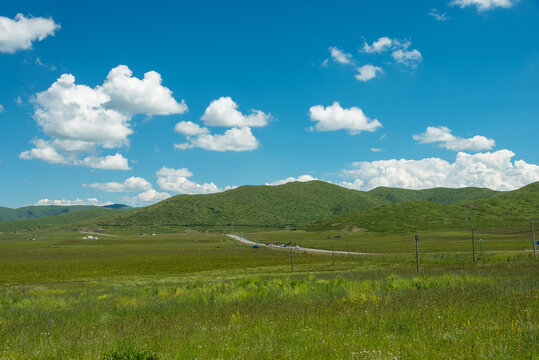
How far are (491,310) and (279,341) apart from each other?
628 cm

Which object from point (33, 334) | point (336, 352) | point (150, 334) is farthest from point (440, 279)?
point (33, 334)

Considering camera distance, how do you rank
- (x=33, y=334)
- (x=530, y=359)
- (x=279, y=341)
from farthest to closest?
(x=33, y=334)
(x=279, y=341)
(x=530, y=359)

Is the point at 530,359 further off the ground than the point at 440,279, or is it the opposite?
the point at 530,359

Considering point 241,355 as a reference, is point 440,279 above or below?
below

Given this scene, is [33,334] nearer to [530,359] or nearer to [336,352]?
[336,352]

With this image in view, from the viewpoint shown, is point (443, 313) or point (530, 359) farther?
point (443, 313)

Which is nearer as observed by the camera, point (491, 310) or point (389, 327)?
point (389, 327)

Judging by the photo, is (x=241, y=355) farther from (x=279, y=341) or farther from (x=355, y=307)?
(x=355, y=307)

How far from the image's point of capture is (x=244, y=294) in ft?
56.0

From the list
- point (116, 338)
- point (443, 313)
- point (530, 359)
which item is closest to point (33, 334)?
point (116, 338)

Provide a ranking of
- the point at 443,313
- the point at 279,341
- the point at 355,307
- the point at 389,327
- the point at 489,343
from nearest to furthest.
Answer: the point at 489,343 → the point at 279,341 → the point at 389,327 → the point at 443,313 → the point at 355,307

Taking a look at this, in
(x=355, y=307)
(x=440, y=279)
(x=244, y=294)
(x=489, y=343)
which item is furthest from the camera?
(x=440, y=279)

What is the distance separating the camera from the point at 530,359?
6215 mm

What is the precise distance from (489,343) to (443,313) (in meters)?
2.91
